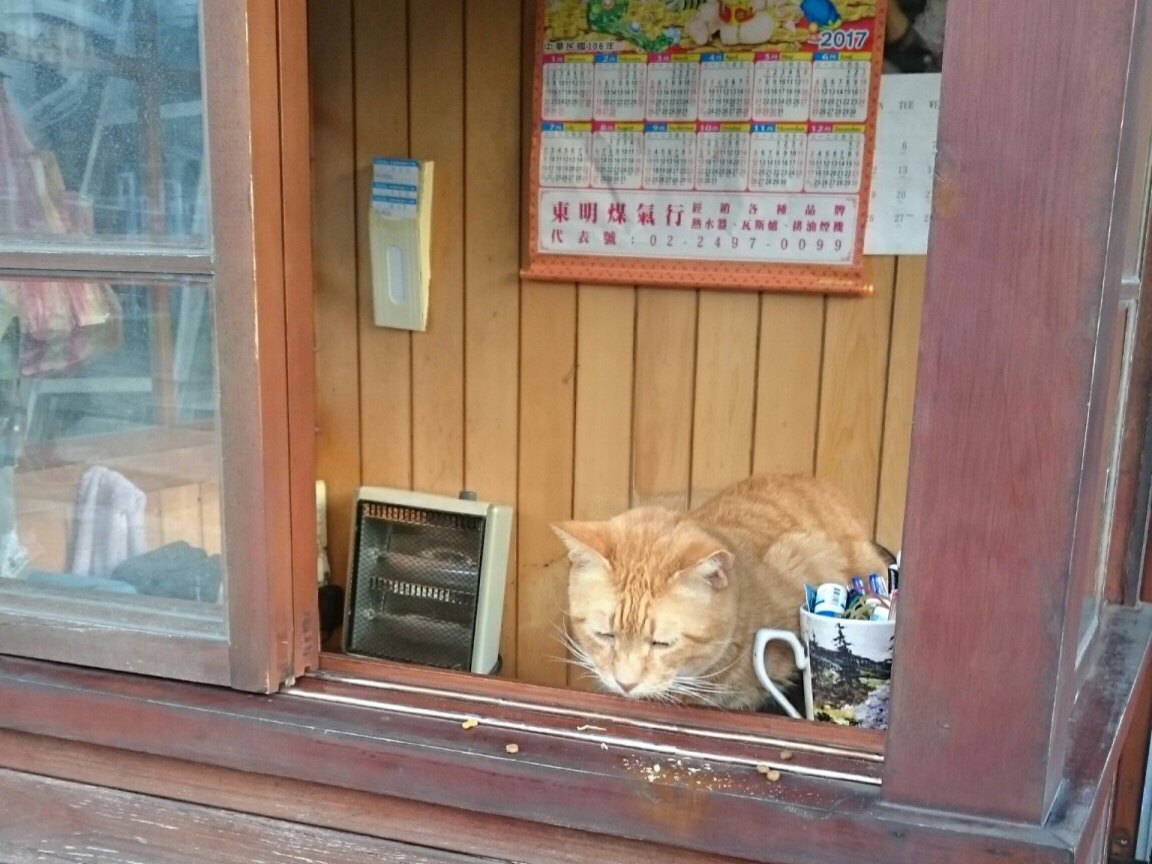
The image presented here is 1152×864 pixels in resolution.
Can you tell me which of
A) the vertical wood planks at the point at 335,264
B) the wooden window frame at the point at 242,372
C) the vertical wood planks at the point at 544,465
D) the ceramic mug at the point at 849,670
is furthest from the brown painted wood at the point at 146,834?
the vertical wood planks at the point at 335,264

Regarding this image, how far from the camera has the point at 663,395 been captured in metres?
2.00

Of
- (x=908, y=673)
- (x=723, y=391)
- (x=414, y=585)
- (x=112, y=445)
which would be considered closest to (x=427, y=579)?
(x=414, y=585)

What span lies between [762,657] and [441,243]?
123 centimetres

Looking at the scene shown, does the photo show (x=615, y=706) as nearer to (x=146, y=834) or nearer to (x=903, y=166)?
(x=146, y=834)

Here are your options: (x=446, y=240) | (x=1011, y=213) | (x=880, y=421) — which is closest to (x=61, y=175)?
(x=1011, y=213)

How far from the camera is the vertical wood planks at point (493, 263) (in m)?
1.97

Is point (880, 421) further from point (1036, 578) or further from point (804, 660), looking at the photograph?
point (1036, 578)

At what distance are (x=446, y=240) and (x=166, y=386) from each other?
1.17m

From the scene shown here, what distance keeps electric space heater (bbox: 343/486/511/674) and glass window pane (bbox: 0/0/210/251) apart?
3.87 ft

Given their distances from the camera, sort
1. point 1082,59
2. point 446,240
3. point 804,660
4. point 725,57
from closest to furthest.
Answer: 1. point 1082,59
2. point 804,660
3. point 725,57
4. point 446,240

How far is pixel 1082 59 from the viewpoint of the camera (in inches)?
26.8

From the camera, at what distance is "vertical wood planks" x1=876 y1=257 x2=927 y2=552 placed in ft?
5.85

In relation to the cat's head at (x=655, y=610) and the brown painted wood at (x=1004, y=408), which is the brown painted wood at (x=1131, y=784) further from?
the brown painted wood at (x=1004, y=408)

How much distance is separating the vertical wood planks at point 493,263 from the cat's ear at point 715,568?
0.93 meters
